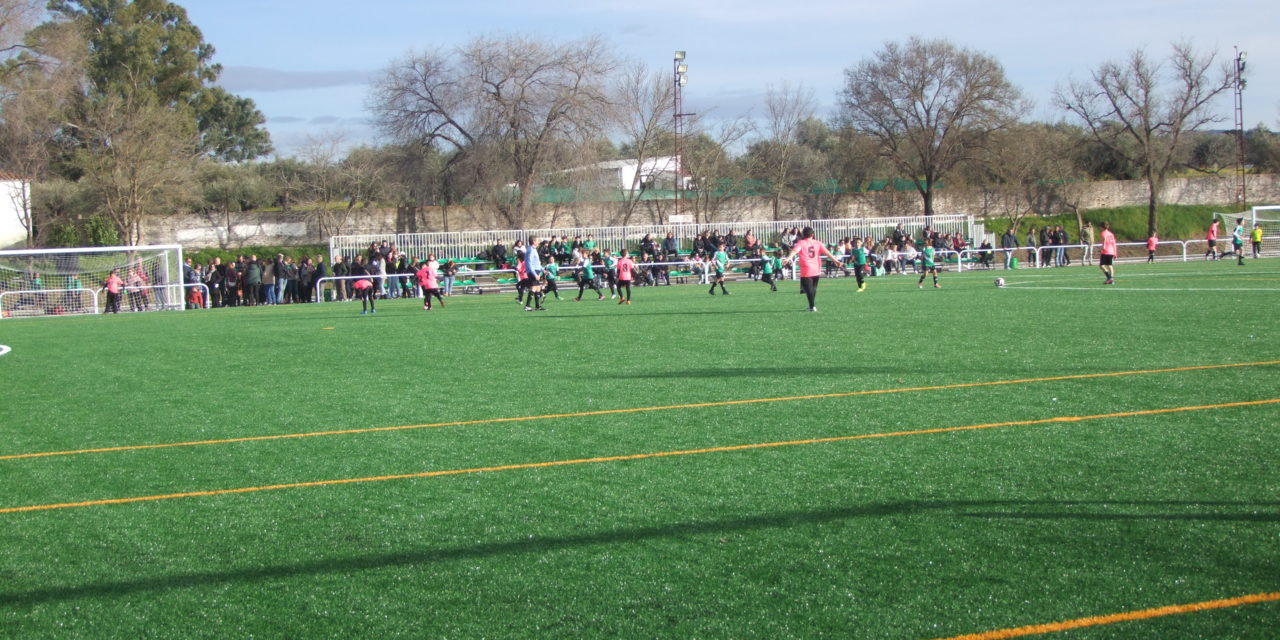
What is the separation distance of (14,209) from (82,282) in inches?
590

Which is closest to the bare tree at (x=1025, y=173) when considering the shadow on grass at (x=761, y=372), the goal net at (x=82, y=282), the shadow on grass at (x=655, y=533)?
the goal net at (x=82, y=282)

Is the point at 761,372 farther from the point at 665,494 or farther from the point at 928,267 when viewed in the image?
the point at 928,267

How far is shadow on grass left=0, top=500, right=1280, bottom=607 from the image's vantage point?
4.61 m

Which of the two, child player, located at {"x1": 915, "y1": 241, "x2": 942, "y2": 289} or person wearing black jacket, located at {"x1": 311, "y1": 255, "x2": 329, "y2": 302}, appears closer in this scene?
child player, located at {"x1": 915, "y1": 241, "x2": 942, "y2": 289}

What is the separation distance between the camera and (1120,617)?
150 inches

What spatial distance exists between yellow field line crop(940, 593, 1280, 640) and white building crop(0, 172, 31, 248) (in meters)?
48.6

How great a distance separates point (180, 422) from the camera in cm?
899

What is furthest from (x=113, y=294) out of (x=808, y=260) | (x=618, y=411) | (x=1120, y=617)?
(x=1120, y=617)

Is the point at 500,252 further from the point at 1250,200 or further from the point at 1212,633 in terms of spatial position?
the point at 1250,200

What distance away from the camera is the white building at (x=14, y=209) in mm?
44312

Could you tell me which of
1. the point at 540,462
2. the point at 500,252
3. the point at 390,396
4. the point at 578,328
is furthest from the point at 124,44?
the point at 540,462

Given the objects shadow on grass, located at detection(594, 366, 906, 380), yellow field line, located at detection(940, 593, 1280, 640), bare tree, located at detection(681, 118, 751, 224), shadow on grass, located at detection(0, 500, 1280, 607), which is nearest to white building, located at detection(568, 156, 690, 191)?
bare tree, located at detection(681, 118, 751, 224)

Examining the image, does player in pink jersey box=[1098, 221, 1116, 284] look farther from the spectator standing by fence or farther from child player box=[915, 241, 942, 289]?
the spectator standing by fence

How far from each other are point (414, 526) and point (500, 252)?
3474 cm
